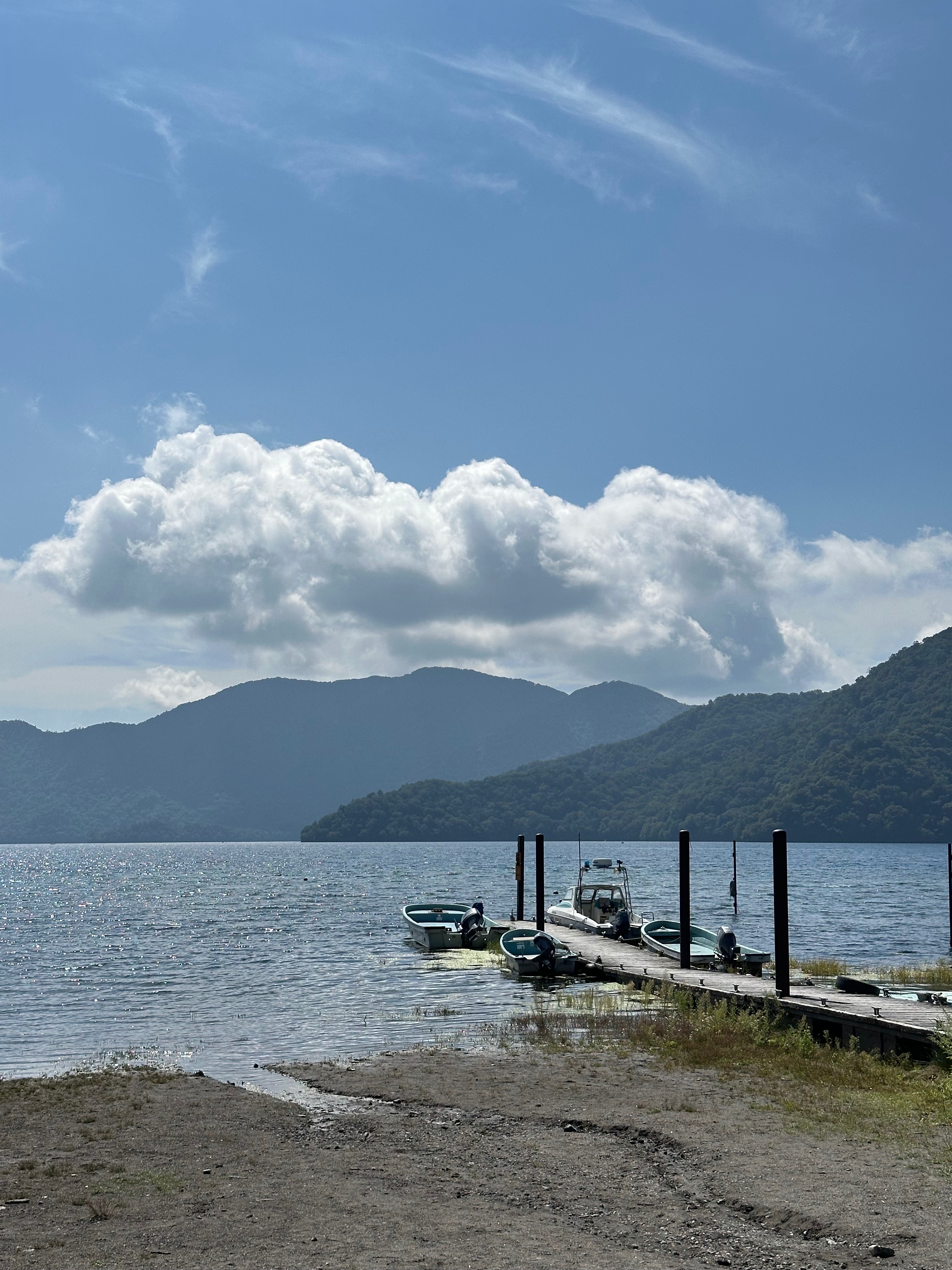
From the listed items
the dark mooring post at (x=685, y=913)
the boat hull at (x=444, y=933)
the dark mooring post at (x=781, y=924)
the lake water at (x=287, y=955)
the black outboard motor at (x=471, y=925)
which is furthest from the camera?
the black outboard motor at (x=471, y=925)

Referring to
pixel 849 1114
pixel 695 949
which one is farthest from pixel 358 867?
pixel 849 1114

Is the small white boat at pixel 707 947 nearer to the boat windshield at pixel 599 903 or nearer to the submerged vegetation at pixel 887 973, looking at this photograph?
the submerged vegetation at pixel 887 973

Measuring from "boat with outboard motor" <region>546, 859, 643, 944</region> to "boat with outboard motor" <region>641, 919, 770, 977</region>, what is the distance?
1816 millimetres

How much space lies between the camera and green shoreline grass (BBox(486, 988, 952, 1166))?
14.9m

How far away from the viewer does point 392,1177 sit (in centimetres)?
1279

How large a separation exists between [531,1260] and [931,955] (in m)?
40.6

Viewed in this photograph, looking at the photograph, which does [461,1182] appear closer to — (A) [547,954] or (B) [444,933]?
(A) [547,954]

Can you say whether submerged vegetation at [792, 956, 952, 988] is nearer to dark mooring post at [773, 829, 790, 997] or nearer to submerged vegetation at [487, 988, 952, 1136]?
dark mooring post at [773, 829, 790, 997]

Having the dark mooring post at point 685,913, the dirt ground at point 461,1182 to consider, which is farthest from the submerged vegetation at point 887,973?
the dirt ground at point 461,1182

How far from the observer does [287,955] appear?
44.9 meters

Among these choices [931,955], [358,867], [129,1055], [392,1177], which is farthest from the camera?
[358,867]

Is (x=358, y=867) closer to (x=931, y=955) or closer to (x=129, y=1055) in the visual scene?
(x=931, y=955)

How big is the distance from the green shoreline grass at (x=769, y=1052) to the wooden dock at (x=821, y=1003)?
0.34 meters

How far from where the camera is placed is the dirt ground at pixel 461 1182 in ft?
32.8
